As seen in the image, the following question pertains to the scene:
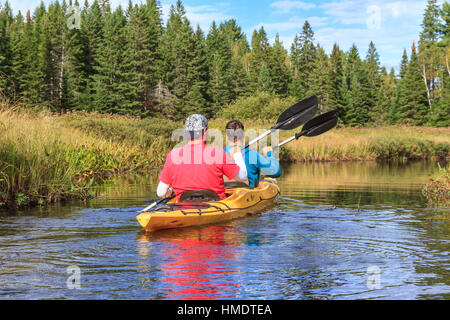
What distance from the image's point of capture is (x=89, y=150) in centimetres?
1577

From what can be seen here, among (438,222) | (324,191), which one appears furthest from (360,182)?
(438,222)

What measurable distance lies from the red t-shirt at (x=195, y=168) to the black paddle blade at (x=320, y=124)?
5285 mm

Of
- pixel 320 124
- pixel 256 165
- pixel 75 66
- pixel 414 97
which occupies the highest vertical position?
pixel 75 66

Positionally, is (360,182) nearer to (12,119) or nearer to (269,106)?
(12,119)

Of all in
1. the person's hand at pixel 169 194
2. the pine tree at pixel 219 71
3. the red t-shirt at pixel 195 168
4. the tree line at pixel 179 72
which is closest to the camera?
the red t-shirt at pixel 195 168

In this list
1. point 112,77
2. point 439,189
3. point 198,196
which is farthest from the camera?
point 112,77

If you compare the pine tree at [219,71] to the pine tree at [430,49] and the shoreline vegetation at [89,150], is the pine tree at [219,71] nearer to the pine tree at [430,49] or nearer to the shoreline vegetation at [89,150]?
the pine tree at [430,49]

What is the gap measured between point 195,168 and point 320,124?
606 centimetres

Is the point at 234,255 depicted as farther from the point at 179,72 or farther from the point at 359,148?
the point at 179,72

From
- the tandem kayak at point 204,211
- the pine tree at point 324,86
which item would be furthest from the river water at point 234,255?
the pine tree at point 324,86

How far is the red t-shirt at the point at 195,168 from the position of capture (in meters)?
7.74

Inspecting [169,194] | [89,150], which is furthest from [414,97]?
[169,194]

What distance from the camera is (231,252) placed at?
6.41 m

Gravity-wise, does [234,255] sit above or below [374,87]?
below
